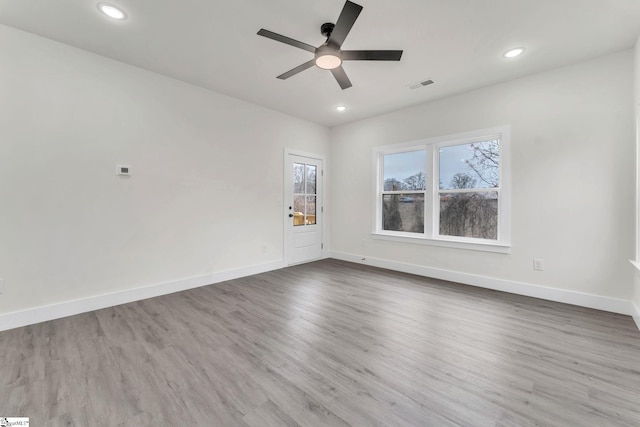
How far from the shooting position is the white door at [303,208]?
5.03 meters

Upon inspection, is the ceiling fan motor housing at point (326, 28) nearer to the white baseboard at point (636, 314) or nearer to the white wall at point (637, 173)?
the white wall at point (637, 173)

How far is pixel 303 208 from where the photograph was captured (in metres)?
5.34

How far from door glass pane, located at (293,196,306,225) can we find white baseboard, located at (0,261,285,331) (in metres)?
1.39

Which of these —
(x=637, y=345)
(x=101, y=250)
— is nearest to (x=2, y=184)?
(x=101, y=250)

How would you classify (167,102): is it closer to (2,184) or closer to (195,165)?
(195,165)

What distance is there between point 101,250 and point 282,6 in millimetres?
3168

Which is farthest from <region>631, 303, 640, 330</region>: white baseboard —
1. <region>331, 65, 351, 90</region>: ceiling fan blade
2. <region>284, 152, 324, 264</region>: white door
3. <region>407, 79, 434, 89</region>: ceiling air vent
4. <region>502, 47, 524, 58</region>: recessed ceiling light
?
<region>284, 152, 324, 264</region>: white door

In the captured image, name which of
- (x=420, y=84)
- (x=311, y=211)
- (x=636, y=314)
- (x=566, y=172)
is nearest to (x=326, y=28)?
(x=420, y=84)

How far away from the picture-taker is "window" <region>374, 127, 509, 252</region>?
3.75 metres

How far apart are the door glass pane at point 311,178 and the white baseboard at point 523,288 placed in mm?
1895

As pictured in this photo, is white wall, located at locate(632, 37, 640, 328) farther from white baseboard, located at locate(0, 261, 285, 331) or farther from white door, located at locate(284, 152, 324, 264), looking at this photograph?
white baseboard, located at locate(0, 261, 285, 331)

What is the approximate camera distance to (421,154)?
4543 millimetres

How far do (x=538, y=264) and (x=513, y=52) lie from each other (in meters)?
2.52

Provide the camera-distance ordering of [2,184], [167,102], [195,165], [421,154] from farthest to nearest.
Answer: [421,154], [195,165], [167,102], [2,184]
